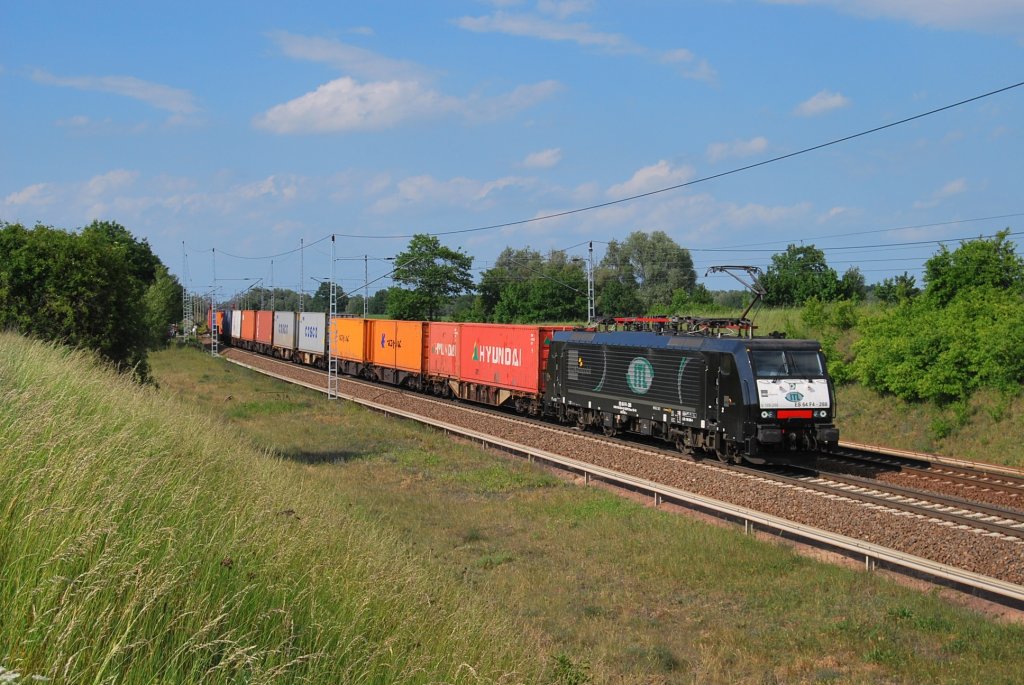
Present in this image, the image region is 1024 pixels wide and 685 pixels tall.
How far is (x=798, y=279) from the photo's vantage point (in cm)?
5306

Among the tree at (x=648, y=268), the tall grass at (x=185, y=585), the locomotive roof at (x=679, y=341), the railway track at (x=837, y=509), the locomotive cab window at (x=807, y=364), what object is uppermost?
the tree at (x=648, y=268)

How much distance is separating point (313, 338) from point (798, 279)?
29.6 m

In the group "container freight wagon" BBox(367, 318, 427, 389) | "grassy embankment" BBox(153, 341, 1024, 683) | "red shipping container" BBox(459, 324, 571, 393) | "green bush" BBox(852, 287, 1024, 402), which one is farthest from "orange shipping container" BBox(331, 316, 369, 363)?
"grassy embankment" BBox(153, 341, 1024, 683)

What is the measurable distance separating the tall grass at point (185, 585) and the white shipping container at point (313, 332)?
42356 millimetres

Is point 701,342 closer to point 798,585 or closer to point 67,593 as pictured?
point 798,585

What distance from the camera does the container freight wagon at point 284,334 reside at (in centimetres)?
5779

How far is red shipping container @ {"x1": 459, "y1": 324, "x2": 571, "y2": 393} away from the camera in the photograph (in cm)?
2870

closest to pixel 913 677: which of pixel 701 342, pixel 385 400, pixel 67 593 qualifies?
pixel 67 593

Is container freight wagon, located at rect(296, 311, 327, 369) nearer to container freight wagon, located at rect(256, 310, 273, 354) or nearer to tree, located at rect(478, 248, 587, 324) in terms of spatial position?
container freight wagon, located at rect(256, 310, 273, 354)

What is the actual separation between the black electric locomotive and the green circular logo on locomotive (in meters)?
0.03

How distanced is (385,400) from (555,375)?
11.7 m

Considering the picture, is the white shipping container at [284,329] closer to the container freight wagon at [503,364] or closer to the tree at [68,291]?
the container freight wagon at [503,364]

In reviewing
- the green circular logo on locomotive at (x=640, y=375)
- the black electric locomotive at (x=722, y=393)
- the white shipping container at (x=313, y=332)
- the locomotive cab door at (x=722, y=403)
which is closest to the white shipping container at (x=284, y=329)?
the white shipping container at (x=313, y=332)

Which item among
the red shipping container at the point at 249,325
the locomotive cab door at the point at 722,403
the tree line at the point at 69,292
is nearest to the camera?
the locomotive cab door at the point at 722,403
